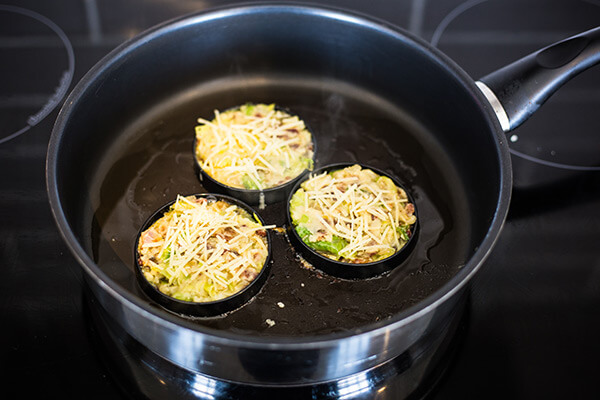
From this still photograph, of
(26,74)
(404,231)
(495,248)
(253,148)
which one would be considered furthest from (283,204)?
(26,74)

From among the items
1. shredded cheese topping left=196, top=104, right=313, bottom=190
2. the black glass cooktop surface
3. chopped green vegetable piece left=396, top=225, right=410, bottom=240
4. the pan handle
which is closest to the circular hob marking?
the black glass cooktop surface

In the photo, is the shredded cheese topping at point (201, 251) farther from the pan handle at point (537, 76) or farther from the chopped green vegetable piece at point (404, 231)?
the pan handle at point (537, 76)

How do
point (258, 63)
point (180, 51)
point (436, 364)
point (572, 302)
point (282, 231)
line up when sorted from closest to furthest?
1. point (436, 364)
2. point (572, 302)
3. point (282, 231)
4. point (180, 51)
5. point (258, 63)

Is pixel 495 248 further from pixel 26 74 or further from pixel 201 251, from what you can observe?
pixel 26 74

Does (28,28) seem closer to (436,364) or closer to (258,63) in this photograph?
(258,63)

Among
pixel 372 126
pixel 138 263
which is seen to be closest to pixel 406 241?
pixel 372 126

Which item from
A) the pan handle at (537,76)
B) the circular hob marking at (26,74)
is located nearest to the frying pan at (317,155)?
the pan handle at (537,76)
